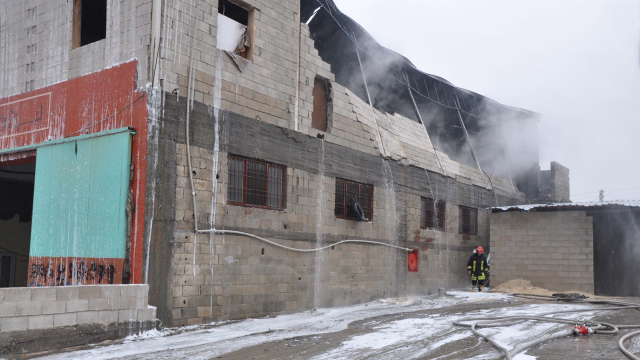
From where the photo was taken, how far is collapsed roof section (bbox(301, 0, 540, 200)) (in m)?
15.9

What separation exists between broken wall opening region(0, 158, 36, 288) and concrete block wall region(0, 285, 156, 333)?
868 cm

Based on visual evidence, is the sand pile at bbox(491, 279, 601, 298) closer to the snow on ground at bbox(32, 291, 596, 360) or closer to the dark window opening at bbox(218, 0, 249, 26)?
the snow on ground at bbox(32, 291, 596, 360)

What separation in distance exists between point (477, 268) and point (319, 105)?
8353mm

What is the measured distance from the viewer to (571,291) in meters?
18.2

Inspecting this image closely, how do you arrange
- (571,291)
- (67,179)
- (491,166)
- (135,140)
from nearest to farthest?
1. (135,140)
2. (67,179)
3. (571,291)
4. (491,166)

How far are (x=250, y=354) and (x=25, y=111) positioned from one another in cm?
845

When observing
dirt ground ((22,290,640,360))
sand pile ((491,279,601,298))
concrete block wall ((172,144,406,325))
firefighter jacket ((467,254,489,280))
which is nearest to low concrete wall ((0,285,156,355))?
dirt ground ((22,290,640,360))

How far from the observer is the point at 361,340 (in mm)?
9156

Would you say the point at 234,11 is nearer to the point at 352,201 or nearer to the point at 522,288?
the point at 352,201

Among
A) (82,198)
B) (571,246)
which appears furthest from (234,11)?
(571,246)

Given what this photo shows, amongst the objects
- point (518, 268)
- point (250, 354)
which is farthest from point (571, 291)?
point (250, 354)

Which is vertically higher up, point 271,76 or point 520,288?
point 271,76

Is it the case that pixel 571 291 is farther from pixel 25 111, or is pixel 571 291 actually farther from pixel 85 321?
pixel 25 111

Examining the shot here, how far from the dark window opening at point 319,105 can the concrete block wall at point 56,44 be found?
15.8 ft
